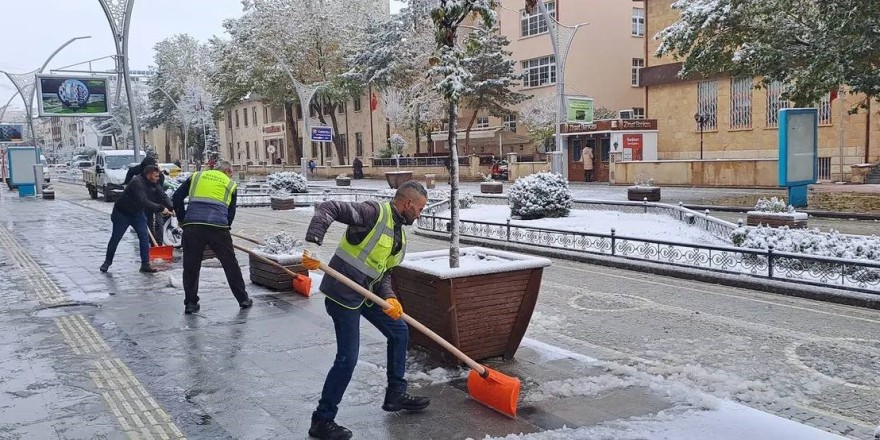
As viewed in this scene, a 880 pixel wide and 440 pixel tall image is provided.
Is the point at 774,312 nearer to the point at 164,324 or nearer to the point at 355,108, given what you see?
the point at 164,324

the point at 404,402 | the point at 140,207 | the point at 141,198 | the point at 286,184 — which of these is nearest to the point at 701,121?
the point at 286,184

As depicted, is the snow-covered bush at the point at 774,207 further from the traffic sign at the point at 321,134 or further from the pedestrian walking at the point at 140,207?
the traffic sign at the point at 321,134

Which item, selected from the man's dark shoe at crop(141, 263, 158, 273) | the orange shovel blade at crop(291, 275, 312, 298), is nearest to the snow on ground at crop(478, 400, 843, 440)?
the orange shovel blade at crop(291, 275, 312, 298)

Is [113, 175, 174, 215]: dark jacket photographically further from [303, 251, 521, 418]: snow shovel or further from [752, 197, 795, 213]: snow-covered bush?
[752, 197, 795, 213]: snow-covered bush

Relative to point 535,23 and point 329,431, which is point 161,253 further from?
point 535,23

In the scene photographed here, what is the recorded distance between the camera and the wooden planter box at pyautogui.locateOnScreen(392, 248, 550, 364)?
18.7 ft

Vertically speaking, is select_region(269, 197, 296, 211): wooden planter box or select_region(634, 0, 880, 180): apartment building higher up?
select_region(634, 0, 880, 180): apartment building

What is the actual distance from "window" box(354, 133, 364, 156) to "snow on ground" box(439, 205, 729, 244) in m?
40.8

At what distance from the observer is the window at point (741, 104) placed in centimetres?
3222

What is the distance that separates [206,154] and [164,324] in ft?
233

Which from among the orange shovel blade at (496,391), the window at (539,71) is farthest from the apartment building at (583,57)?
the orange shovel blade at (496,391)

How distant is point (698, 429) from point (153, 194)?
893 centimetres

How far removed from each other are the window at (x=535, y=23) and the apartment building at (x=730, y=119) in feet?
30.9

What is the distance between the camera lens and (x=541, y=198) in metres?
17.2
